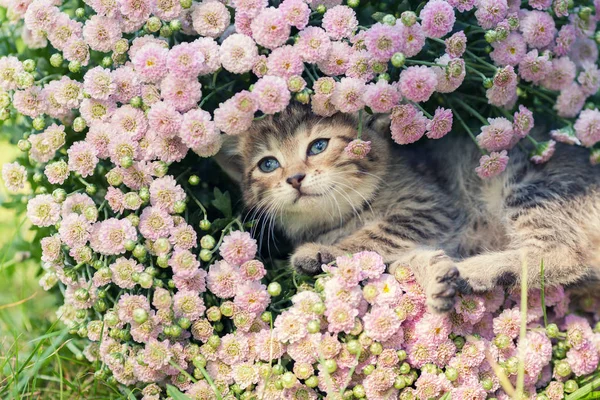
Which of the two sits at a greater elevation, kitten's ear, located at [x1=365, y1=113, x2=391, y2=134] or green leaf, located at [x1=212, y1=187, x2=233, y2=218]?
kitten's ear, located at [x1=365, y1=113, x2=391, y2=134]

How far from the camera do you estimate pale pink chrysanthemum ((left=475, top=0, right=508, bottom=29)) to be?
2057 millimetres

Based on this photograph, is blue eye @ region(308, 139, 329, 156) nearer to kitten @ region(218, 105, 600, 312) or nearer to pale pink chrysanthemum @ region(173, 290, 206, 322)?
kitten @ region(218, 105, 600, 312)

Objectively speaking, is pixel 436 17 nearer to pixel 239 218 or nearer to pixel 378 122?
pixel 378 122

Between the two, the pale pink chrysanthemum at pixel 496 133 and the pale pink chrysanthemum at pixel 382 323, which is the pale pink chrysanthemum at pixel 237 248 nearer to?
the pale pink chrysanthemum at pixel 382 323

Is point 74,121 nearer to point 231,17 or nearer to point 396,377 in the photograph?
point 231,17

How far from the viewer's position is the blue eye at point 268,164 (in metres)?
2.27

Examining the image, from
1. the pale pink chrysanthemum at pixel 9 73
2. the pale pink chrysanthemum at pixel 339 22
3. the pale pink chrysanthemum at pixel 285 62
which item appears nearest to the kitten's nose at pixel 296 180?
the pale pink chrysanthemum at pixel 285 62

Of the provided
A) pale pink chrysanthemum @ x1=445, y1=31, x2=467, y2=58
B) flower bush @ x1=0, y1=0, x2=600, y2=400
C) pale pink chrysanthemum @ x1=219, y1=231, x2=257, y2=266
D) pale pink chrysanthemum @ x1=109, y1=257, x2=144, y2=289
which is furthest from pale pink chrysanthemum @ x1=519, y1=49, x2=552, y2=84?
pale pink chrysanthemum @ x1=109, y1=257, x2=144, y2=289

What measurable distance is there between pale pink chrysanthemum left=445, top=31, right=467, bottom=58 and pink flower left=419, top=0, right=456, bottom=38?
0.04 metres

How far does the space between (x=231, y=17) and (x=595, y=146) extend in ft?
4.58

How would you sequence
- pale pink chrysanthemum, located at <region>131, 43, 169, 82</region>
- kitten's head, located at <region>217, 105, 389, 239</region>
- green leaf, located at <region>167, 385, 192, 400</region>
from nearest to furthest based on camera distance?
green leaf, located at <region>167, 385, 192, 400</region> < pale pink chrysanthemum, located at <region>131, 43, 169, 82</region> < kitten's head, located at <region>217, 105, 389, 239</region>

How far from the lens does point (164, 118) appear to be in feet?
6.34

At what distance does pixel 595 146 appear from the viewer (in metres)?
2.47

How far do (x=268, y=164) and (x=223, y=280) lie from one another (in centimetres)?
48
